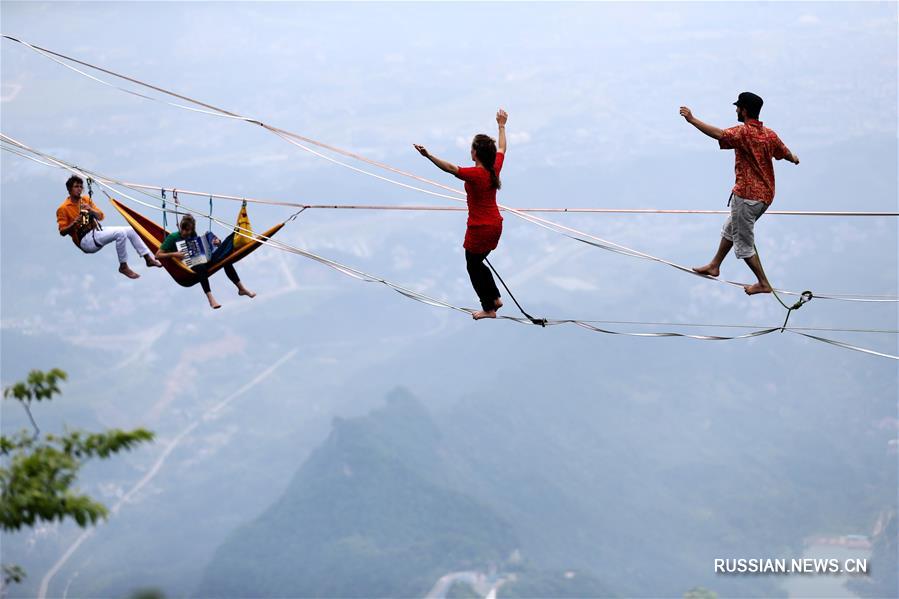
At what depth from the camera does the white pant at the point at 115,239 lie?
15875mm

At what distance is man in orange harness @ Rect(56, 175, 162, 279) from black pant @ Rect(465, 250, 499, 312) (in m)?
5.33

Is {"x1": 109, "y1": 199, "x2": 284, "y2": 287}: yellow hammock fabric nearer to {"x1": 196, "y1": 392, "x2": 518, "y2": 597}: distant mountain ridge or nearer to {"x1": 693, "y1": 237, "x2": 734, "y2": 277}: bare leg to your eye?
{"x1": 693, "y1": 237, "x2": 734, "y2": 277}: bare leg

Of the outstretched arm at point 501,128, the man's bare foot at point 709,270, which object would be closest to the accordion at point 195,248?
the outstretched arm at point 501,128

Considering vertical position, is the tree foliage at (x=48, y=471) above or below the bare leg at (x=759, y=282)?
below

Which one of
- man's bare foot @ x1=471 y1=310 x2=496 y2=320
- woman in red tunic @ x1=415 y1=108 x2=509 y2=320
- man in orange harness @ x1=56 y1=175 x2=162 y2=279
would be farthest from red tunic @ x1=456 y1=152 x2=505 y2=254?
man in orange harness @ x1=56 y1=175 x2=162 y2=279

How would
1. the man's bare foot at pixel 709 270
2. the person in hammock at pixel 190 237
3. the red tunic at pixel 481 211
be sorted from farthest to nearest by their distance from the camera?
the person in hammock at pixel 190 237 < the man's bare foot at pixel 709 270 < the red tunic at pixel 481 211

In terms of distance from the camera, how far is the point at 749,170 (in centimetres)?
1213

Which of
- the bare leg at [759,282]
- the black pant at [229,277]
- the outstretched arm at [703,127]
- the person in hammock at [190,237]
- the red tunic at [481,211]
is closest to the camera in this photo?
the outstretched arm at [703,127]

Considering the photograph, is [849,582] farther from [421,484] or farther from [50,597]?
[50,597]

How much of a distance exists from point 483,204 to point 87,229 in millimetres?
6707

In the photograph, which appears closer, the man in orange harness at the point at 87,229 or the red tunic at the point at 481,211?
the red tunic at the point at 481,211

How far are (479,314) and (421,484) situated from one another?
560 ft

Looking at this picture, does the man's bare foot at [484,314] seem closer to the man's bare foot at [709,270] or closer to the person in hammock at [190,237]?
the man's bare foot at [709,270]

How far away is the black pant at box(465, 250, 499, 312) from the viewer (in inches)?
494
